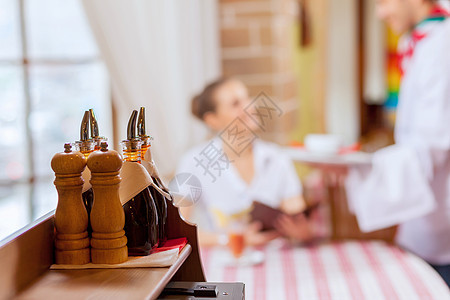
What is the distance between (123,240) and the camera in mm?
916

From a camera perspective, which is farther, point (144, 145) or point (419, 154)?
point (419, 154)

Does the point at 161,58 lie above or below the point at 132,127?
above

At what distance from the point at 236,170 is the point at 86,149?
1.26 metres

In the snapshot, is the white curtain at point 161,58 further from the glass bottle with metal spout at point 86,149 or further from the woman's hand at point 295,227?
the glass bottle with metal spout at point 86,149

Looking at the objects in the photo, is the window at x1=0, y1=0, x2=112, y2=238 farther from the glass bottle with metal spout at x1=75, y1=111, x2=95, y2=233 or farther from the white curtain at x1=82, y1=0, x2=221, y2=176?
the glass bottle with metal spout at x1=75, y1=111, x2=95, y2=233

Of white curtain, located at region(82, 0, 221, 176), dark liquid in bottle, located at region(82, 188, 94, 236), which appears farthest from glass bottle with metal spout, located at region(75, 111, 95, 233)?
white curtain, located at region(82, 0, 221, 176)

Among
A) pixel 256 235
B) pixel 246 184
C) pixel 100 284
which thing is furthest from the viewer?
pixel 246 184

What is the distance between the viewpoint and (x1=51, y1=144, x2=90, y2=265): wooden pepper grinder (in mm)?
892

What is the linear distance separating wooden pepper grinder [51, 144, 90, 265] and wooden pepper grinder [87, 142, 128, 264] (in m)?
0.02

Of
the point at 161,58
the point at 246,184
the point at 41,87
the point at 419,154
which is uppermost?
the point at 161,58

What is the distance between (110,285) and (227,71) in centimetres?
175

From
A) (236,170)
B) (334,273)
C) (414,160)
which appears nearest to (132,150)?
(334,273)

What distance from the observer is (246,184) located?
2.20 meters

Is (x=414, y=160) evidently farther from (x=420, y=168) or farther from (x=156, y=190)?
(x=156, y=190)
